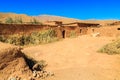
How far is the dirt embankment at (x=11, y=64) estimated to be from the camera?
9.41 meters

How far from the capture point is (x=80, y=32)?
30359 mm

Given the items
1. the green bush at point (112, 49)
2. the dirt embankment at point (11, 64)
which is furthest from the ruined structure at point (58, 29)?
the dirt embankment at point (11, 64)

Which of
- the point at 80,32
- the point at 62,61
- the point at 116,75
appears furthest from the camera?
the point at 80,32

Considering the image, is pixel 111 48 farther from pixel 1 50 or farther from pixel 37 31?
pixel 37 31

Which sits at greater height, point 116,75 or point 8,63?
point 8,63

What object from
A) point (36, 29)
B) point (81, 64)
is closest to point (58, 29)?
point (36, 29)

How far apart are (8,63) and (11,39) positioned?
12718mm

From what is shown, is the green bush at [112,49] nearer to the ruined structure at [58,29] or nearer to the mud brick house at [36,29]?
the ruined structure at [58,29]

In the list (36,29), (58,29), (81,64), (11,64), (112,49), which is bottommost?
(81,64)

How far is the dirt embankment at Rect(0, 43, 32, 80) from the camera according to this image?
9406 mm

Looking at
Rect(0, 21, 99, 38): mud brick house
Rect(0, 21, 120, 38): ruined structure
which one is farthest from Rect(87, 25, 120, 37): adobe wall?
Rect(0, 21, 99, 38): mud brick house

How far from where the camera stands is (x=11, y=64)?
32.0 feet

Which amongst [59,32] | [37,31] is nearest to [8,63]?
[37,31]

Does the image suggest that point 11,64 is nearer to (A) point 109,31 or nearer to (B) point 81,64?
(B) point 81,64
